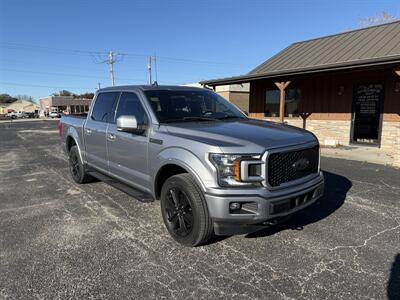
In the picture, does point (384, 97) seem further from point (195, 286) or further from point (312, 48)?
point (195, 286)

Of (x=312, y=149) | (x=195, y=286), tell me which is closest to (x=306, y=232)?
(x=312, y=149)

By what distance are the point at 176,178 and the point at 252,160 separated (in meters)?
0.95

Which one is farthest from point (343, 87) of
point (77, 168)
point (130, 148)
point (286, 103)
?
point (130, 148)

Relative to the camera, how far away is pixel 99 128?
17.7 ft

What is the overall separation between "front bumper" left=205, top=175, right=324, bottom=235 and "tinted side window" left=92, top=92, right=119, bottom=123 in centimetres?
275

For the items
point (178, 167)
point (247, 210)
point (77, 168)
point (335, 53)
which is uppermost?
point (335, 53)

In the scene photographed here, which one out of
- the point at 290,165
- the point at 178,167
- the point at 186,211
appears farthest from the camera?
the point at 178,167

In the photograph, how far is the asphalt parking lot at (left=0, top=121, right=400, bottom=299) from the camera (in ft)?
9.43

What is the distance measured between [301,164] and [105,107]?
3523 millimetres

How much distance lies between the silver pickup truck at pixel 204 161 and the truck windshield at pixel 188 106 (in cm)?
1

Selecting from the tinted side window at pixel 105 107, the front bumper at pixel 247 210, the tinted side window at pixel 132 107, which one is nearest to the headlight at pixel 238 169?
the front bumper at pixel 247 210

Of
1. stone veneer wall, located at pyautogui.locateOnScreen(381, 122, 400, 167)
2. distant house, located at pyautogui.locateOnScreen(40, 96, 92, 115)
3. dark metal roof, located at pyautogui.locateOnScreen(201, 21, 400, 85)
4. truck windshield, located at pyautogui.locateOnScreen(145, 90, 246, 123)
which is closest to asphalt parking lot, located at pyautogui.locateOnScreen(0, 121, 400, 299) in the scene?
truck windshield, located at pyautogui.locateOnScreen(145, 90, 246, 123)

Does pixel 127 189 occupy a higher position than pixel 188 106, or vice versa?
pixel 188 106

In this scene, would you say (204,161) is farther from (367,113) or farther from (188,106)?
(367,113)
